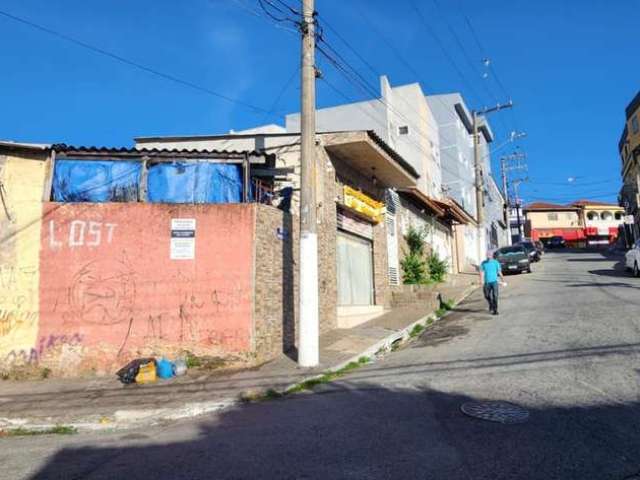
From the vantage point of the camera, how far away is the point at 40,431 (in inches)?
255

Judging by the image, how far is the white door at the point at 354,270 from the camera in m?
14.1

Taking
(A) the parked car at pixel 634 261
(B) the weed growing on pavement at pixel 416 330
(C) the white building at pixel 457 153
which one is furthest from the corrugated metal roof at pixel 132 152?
(C) the white building at pixel 457 153

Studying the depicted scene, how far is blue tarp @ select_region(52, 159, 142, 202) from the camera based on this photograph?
9828 millimetres

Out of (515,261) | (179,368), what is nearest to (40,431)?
(179,368)

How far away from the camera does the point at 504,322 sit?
1188 cm

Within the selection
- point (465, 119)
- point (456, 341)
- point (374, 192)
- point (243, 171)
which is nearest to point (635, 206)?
point (465, 119)

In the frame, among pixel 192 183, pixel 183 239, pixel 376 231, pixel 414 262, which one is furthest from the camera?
pixel 414 262

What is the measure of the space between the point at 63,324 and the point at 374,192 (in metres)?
11.0

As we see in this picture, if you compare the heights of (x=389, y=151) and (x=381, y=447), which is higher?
(x=389, y=151)

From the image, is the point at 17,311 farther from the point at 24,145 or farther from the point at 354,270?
the point at 354,270

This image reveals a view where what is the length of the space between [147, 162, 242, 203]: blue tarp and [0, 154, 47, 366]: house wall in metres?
2.22

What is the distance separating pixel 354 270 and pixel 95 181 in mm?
7885

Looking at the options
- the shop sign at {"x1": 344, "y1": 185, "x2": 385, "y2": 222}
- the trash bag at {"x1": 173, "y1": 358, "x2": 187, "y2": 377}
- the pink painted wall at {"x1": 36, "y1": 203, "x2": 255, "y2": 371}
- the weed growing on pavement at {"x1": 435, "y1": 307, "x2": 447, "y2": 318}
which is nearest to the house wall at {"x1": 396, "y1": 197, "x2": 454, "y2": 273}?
the shop sign at {"x1": 344, "y1": 185, "x2": 385, "y2": 222}

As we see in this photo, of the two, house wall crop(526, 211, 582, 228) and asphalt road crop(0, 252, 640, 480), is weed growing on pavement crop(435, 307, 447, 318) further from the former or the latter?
house wall crop(526, 211, 582, 228)
